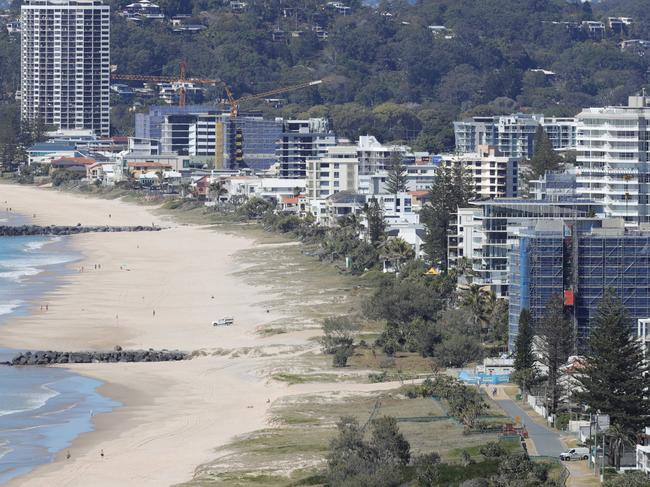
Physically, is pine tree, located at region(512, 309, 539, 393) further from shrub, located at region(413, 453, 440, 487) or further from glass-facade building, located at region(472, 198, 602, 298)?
shrub, located at region(413, 453, 440, 487)

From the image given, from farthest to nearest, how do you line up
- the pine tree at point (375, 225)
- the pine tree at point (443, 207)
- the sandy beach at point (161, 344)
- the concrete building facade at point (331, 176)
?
1. the concrete building facade at point (331, 176)
2. the pine tree at point (375, 225)
3. the pine tree at point (443, 207)
4. the sandy beach at point (161, 344)

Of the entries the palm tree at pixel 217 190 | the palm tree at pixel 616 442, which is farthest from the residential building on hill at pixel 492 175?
the palm tree at pixel 616 442

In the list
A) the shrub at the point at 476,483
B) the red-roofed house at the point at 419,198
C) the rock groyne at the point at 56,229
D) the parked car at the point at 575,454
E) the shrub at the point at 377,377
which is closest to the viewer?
the shrub at the point at 476,483

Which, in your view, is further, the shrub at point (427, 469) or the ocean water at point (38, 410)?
the ocean water at point (38, 410)

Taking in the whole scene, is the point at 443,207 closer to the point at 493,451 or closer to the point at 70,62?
the point at 493,451

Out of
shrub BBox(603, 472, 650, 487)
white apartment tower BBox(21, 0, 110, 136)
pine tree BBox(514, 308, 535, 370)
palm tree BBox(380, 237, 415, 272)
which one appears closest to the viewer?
shrub BBox(603, 472, 650, 487)

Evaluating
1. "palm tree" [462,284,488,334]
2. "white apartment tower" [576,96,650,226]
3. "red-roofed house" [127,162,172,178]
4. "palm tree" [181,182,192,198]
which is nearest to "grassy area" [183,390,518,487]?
"palm tree" [462,284,488,334]

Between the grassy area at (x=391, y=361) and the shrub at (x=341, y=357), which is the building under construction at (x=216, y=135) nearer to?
the grassy area at (x=391, y=361)
